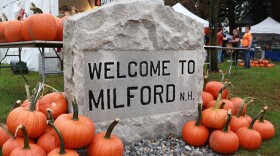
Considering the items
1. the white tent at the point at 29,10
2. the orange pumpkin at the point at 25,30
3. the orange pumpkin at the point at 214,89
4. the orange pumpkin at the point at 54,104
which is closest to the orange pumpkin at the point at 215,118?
the orange pumpkin at the point at 214,89

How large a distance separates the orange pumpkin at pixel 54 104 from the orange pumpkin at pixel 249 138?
79.6 inches

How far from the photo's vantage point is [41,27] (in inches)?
207

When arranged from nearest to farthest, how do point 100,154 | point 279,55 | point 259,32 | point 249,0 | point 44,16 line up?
point 100,154 → point 44,16 → point 279,55 → point 259,32 → point 249,0

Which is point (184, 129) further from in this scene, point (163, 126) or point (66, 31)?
point (66, 31)

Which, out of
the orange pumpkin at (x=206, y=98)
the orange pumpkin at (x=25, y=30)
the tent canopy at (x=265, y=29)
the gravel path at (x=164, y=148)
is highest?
the tent canopy at (x=265, y=29)

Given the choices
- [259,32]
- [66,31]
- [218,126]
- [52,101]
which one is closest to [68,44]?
[66,31]

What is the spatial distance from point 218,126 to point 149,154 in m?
0.86

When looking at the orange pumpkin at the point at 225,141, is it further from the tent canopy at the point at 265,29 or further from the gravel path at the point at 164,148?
the tent canopy at the point at 265,29

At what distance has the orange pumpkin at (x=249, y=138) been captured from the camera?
153 inches

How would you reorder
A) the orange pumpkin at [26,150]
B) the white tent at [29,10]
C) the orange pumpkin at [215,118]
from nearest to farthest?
the orange pumpkin at [26,150], the orange pumpkin at [215,118], the white tent at [29,10]

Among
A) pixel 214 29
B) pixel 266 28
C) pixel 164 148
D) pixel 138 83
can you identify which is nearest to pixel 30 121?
pixel 138 83

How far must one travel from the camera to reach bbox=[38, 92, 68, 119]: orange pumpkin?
3539mm

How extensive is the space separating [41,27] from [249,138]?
135 inches

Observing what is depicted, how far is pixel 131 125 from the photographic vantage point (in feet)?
12.6
